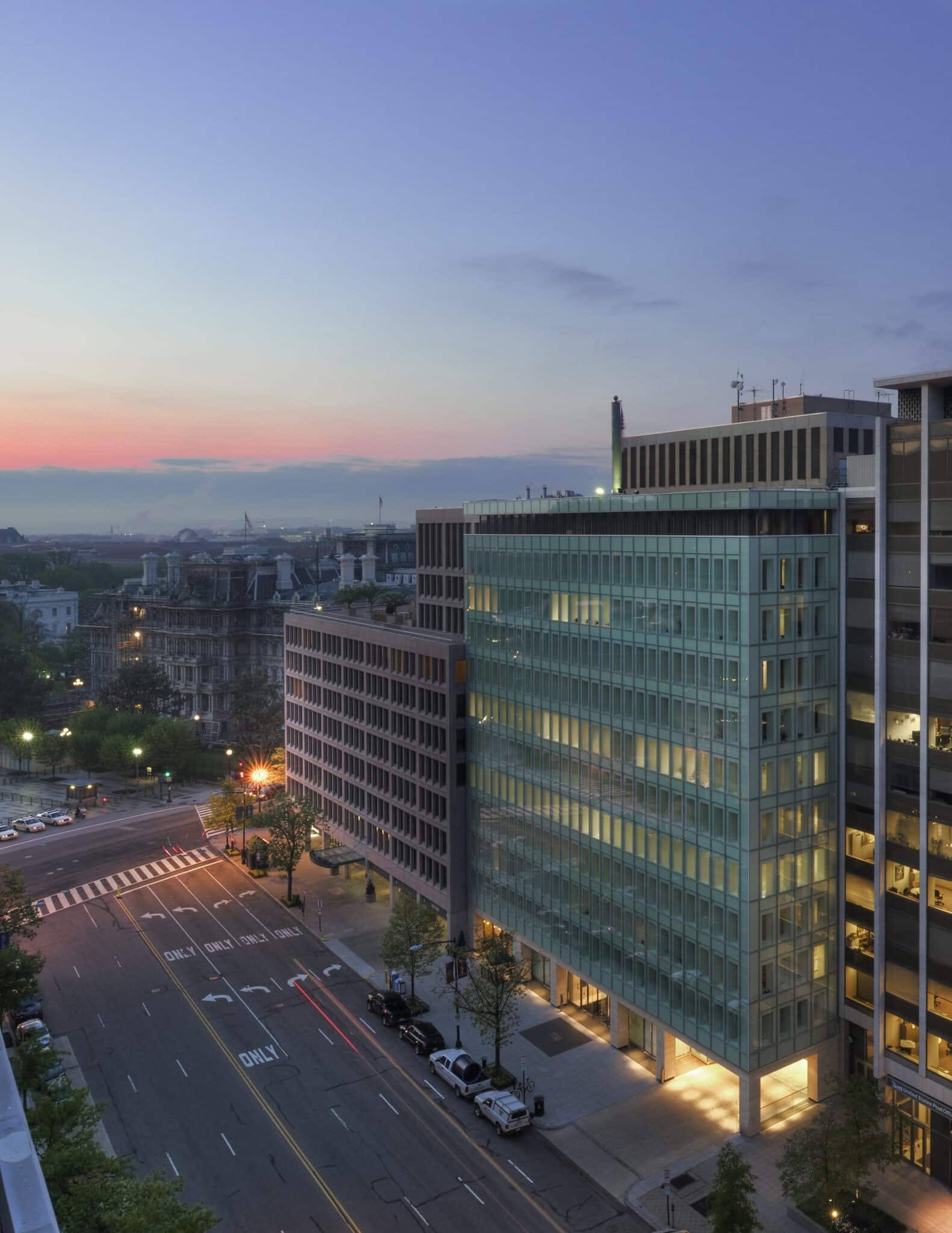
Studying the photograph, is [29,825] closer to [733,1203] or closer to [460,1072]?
[460,1072]

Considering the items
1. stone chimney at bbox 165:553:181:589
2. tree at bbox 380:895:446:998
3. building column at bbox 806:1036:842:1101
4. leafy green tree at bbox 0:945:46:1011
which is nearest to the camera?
building column at bbox 806:1036:842:1101

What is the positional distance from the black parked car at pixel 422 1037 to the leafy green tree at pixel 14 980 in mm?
20721

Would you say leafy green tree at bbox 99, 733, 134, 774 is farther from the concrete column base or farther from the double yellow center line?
the concrete column base

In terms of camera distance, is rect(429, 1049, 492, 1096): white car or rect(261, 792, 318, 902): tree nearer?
rect(429, 1049, 492, 1096): white car

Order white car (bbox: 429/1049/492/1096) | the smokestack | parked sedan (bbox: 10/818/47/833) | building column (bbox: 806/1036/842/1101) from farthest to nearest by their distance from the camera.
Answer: parked sedan (bbox: 10/818/47/833)
the smokestack
white car (bbox: 429/1049/492/1096)
building column (bbox: 806/1036/842/1101)

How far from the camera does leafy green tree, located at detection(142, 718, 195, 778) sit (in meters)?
123

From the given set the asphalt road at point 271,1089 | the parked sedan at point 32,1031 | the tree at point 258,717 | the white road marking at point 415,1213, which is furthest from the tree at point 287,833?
the white road marking at point 415,1213

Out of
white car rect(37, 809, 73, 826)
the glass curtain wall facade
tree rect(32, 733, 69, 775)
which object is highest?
the glass curtain wall facade

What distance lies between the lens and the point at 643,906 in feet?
174

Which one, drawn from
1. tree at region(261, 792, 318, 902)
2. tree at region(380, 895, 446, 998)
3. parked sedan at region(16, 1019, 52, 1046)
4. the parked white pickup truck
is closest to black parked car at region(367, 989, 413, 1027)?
tree at region(380, 895, 446, 998)

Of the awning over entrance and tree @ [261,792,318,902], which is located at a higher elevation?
tree @ [261,792,318,902]

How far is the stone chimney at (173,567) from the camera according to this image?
180488mm

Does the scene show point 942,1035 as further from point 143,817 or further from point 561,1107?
point 143,817

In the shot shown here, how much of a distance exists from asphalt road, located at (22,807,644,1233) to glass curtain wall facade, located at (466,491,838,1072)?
12017mm
